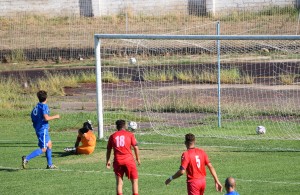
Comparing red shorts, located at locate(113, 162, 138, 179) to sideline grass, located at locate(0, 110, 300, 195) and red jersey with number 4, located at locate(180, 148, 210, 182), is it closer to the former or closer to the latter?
sideline grass, located at locate(0, 110, 300, 195)

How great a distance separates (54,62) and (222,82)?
16572 mm

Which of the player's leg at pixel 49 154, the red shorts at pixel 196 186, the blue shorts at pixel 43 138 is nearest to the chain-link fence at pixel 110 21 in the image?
the player's leg at pixel 49 154

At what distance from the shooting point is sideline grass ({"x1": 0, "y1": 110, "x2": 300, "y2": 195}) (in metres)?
15.0

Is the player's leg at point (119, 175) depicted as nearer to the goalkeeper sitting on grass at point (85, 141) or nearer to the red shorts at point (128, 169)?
the red shorts at point (128, 169)

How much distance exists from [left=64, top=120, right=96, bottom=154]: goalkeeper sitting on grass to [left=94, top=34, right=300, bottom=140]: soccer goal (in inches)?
74.8


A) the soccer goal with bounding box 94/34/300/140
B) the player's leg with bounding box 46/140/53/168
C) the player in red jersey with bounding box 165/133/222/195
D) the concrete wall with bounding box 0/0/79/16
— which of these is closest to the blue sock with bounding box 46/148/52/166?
the player's leg with bounding box 46/140/53/168

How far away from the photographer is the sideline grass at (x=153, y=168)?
15.0 metres

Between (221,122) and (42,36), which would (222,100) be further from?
(42,36)

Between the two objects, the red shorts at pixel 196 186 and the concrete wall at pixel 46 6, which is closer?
the red shorts at pixel 196 186

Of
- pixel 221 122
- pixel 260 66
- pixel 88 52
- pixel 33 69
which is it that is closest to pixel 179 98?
pixel 221 122

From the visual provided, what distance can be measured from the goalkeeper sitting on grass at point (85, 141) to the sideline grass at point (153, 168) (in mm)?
184

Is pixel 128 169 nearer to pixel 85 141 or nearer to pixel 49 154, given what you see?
pixel 49 154

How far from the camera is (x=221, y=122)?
2245cm

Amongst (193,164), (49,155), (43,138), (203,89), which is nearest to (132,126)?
(49,155)
